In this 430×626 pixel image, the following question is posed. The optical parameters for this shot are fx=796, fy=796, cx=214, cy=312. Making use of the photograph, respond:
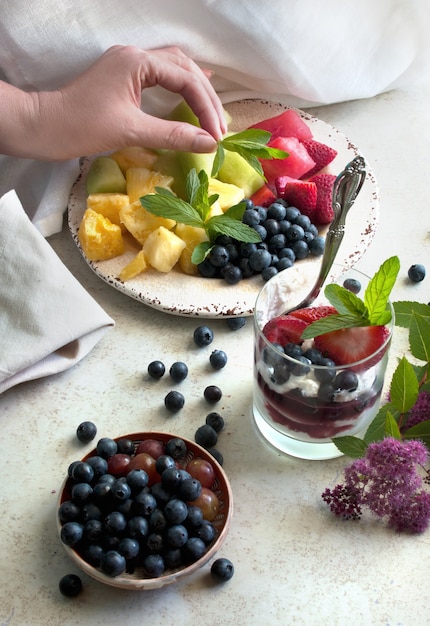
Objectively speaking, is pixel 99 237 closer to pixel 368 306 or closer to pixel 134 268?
pixel 134 268

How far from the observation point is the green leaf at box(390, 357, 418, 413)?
1066 millimetres

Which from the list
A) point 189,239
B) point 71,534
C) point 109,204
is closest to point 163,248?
point 189,239

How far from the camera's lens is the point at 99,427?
122 centimetres

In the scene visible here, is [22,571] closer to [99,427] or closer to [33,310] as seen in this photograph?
[99,427]

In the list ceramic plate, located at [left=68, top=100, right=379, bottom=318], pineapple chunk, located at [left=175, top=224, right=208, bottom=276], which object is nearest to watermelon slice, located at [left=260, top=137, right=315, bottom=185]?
ceramic plate, located at [left=68, top=100, right=379, bottom=318]

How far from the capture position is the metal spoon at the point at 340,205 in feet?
3.59

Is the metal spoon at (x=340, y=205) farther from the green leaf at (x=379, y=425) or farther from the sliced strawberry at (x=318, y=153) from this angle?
the sliced strawberry at (x=318, y=153)

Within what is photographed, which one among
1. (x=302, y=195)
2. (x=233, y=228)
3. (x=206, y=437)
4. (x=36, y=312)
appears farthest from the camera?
(x=302, y=195)

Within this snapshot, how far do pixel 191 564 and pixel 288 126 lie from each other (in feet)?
3.22

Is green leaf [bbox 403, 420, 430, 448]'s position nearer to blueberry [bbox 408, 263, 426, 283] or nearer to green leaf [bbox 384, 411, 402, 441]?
green leaf [bbox 384, 411, 402, 441]

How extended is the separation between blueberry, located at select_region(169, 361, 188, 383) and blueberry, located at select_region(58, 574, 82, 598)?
1.21 feet

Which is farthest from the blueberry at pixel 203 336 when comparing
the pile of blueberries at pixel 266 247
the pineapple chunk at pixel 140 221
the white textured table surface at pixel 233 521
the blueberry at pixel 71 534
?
the blueberry at pixel 71 534

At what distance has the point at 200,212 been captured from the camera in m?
1.39

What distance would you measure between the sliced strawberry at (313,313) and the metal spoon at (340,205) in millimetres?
57
